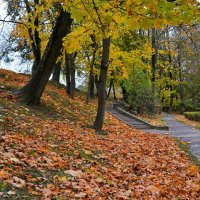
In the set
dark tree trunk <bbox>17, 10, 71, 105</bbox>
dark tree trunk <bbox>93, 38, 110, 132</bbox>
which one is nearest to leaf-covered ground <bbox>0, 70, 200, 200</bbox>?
dark tree trunk <bbox>17, 10, 71, 105</bbox>

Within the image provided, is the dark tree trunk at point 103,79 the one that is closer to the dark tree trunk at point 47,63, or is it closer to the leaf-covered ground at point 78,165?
the leaf-covered ground at point 78,165

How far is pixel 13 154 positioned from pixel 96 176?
1.55 metres

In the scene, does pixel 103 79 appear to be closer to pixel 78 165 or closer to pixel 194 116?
pixel 78 165

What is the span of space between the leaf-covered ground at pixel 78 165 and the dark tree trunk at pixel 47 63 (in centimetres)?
101

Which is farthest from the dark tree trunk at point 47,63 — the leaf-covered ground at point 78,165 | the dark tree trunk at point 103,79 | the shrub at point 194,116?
the shrub at point 194,116

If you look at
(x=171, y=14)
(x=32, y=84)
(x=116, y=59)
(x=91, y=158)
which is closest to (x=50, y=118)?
(x=32, y=84)

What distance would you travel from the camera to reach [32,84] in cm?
1370

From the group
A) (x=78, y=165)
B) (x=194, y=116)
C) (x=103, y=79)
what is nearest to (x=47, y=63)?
(x=103, y=79)

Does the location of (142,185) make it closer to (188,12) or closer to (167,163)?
(167,163)

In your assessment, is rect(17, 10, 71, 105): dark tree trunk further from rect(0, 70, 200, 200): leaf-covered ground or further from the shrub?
the shrub

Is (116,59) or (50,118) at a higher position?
(116,59)

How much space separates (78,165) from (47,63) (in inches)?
255

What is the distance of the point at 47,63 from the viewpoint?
523 inches

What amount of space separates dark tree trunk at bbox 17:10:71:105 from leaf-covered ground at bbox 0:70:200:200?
1.01m
